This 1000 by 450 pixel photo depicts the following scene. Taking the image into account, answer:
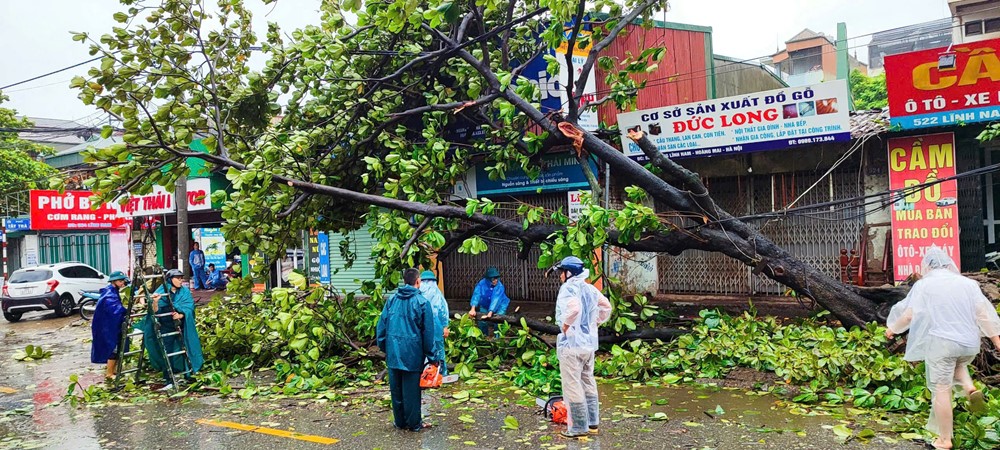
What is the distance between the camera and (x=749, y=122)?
40.9ft

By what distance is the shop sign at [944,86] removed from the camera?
10.5m

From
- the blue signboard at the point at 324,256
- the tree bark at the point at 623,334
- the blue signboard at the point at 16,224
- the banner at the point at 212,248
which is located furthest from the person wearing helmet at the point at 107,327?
the blue signboard at the point at 16,224

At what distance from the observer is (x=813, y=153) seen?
1265cm

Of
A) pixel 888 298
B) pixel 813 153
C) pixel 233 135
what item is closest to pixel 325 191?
pixel 233 135

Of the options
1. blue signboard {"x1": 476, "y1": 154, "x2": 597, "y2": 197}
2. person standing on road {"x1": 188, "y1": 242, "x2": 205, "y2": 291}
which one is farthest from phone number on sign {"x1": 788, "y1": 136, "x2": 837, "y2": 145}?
person standing on road {"x1": 188, "y1": 242, "x2": 205, "y2": 291}

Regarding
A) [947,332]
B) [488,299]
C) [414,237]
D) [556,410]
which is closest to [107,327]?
[414,237]

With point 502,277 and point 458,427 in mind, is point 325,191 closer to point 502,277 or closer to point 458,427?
point 458,427

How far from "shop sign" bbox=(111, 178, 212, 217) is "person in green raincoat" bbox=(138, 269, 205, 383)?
10.5m

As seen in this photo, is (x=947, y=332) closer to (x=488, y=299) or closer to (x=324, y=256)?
(x=488, y=299)

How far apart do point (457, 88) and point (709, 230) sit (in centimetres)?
555

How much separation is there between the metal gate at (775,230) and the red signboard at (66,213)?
19679 millimetres

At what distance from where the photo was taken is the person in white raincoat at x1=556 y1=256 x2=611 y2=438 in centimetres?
636

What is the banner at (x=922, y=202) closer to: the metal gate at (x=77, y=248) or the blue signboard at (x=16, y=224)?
the metal gate at (x=77, y=248)

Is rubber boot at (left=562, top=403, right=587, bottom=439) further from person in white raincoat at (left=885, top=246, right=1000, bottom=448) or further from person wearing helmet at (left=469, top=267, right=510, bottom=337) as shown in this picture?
person wearing helmet at (left=469, top=267, right=510, bottom=337)
